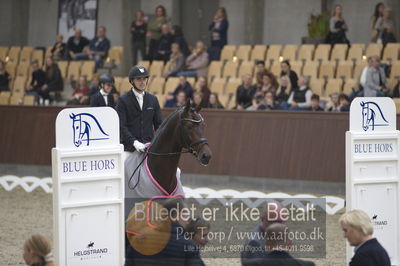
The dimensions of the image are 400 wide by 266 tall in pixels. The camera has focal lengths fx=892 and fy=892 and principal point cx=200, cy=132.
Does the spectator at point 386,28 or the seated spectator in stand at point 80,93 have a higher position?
the spectator at point 386,28

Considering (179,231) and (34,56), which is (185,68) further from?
(179,231)

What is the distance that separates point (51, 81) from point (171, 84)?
3364 mm

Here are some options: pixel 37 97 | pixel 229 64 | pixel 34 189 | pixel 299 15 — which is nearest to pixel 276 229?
pixel 34 189

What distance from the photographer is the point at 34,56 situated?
79.4ft

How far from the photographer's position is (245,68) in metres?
19.4

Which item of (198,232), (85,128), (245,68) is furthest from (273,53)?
(198,232)

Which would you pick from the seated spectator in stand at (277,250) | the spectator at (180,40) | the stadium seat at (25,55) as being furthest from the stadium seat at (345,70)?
the seated spectator in stand at (277,250)

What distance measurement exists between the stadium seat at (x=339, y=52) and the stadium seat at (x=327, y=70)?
0.54m

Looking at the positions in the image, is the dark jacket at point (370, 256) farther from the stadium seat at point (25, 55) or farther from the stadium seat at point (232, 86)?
the stadium seat at point (25, 55)

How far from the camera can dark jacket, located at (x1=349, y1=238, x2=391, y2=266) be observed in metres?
6.13

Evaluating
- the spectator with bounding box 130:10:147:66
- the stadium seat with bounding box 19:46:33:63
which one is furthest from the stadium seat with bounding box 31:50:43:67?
the spectator with bounding box 130:10:147:66

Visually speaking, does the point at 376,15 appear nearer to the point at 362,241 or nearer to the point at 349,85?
the point at 349,85

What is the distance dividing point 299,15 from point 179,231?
16.9 m

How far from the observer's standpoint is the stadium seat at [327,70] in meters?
18.4
